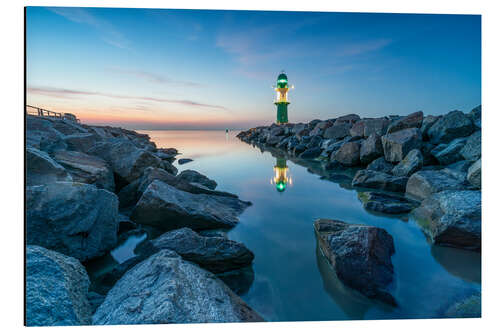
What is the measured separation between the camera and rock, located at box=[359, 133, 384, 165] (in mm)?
8805

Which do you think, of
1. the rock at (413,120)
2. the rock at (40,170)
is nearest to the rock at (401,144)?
the rock at (413,120)

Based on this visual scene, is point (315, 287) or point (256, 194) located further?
point (256, 194)

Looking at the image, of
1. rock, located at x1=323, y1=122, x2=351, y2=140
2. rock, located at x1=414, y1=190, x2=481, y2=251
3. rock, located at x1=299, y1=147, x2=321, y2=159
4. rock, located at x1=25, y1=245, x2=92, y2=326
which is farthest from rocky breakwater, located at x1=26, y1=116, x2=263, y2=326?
rock, located at x1=323, y1=122, x2=351, y2=140

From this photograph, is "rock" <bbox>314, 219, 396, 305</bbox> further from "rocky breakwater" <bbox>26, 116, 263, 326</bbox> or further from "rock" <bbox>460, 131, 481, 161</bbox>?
"rock" <bbox>460, 131, 481, 161</bbox>

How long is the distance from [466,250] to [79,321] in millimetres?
4266

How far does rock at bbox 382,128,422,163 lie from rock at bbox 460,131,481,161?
50.3 inches

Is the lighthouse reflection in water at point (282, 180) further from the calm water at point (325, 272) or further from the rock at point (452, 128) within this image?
the rock at point (452, 128)

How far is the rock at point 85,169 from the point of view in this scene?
4.27 metres

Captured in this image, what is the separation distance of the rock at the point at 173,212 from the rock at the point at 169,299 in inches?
64.9

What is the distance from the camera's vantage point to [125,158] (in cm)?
605

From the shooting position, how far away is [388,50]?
3.89 m
